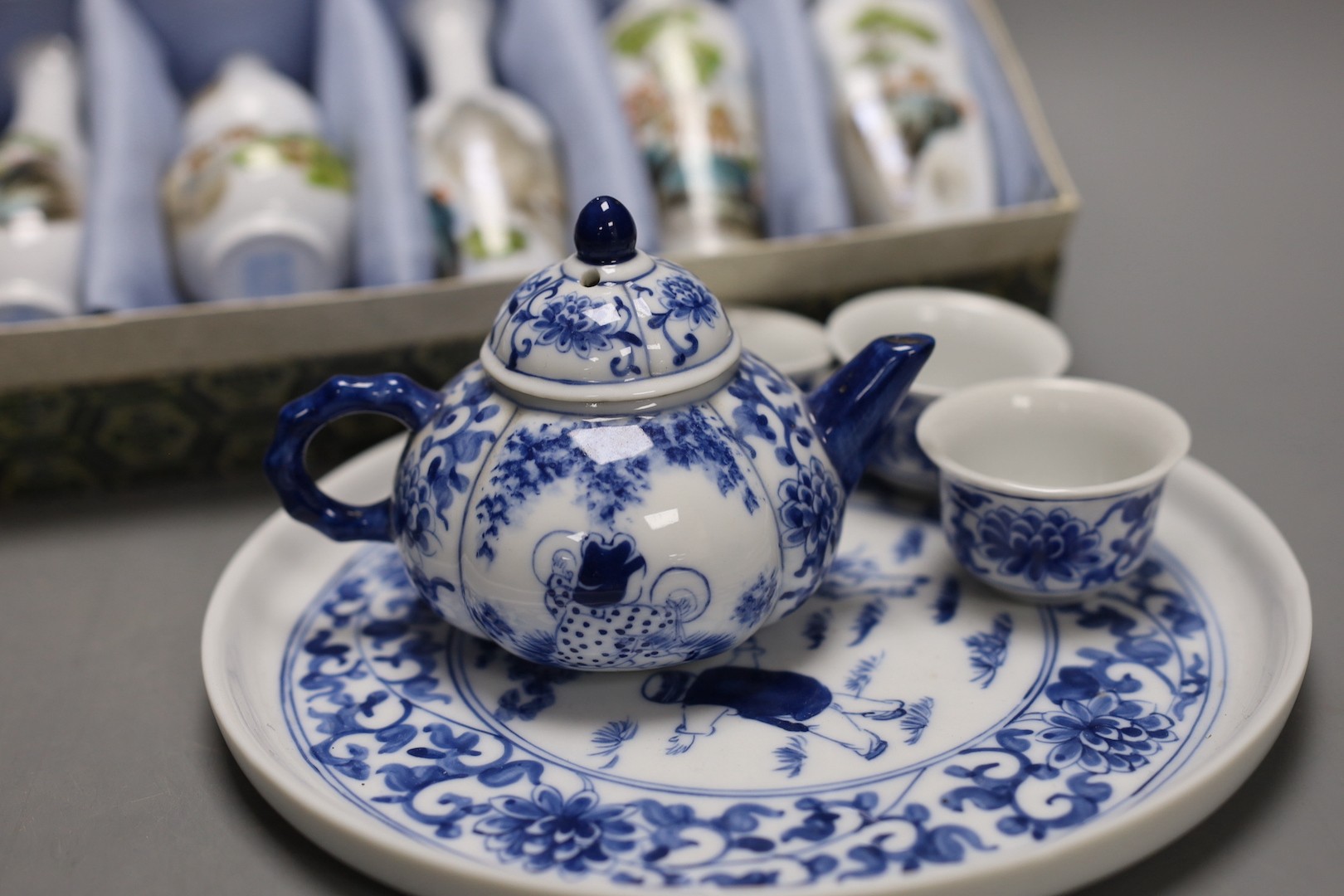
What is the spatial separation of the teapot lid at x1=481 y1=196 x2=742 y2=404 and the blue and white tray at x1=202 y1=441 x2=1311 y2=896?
235mm

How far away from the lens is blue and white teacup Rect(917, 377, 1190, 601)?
2.89 feet

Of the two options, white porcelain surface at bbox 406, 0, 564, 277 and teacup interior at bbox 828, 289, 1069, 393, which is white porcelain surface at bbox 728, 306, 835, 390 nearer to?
teacup interior at bbox 828, 289, 1069, 393

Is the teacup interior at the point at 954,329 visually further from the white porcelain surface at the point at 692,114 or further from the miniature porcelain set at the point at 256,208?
the miniature porcelain set at the point at 256,208

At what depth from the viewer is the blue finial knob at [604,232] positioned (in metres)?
0.78

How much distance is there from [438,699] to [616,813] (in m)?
0.18

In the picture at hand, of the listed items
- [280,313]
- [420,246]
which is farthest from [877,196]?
[280,313]

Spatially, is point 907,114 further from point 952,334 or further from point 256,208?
point 256,208

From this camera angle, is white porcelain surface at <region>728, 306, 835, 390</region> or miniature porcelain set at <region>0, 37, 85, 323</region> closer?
white porcelain surface at <region>728, 306, 835, 390</region>

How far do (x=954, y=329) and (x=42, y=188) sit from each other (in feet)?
3.39

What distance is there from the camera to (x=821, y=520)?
0.83 m

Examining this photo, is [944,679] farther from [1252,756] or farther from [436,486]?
[436,486]

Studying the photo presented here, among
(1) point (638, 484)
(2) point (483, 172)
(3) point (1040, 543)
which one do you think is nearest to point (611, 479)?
(1) point (638, 484)

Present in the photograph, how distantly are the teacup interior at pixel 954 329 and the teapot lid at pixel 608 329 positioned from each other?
39 cm

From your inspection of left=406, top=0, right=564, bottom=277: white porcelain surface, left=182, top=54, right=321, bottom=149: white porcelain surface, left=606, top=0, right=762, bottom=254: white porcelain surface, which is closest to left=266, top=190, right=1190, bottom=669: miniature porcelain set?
left=406, top=0, right=564, bottom=277: white porcelain surface
